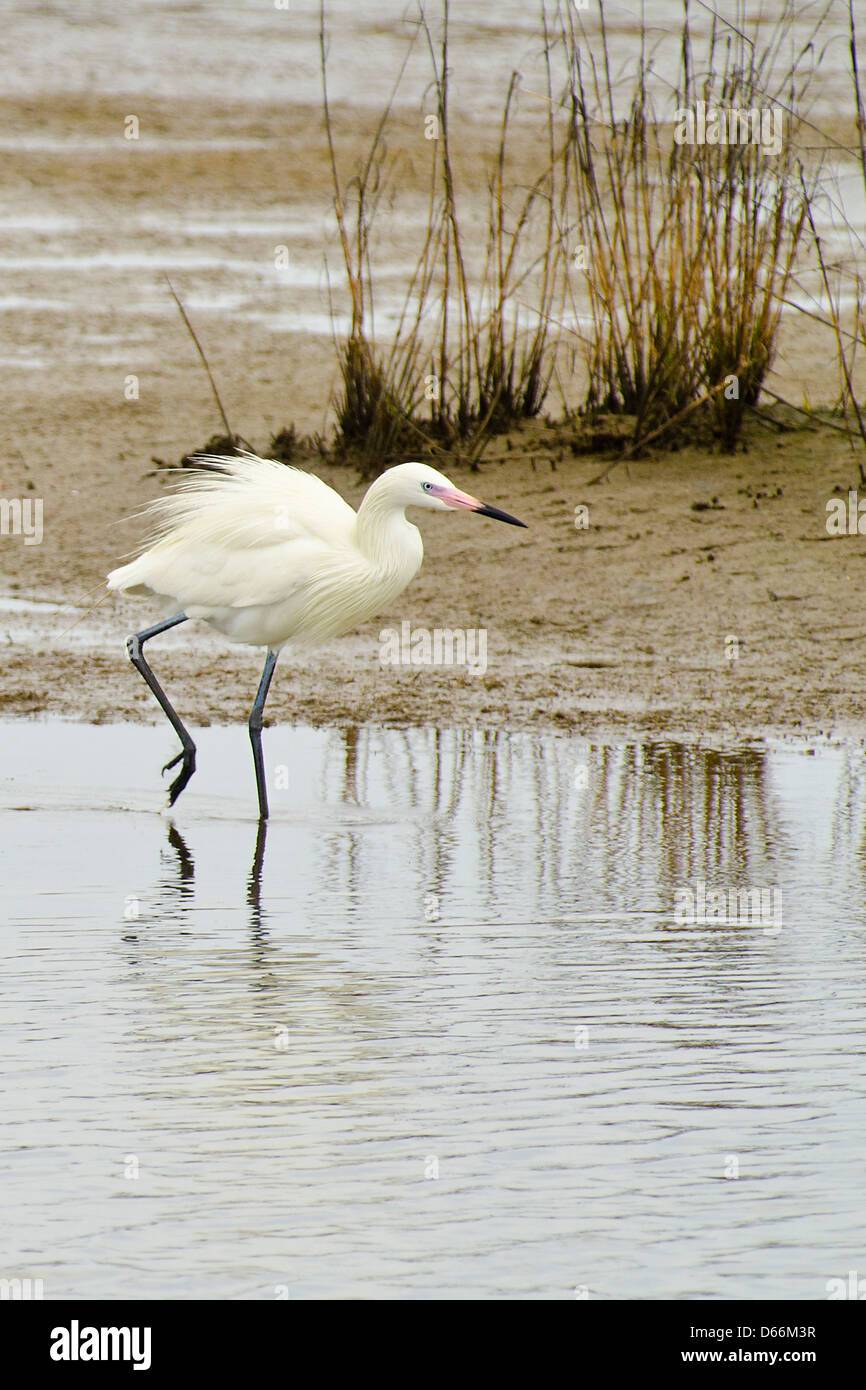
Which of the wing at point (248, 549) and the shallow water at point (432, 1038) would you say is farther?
the wing at point (248, 549)

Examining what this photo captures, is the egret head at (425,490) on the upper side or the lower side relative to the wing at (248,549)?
upper

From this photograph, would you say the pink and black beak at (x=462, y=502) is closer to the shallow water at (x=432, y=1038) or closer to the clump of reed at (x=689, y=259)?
the shallow water at (x=432, y=1038)

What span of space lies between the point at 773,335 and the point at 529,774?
444 centimetres

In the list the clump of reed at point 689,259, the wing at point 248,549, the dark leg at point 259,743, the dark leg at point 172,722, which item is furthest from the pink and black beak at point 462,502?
the clump of reed at point 689,259

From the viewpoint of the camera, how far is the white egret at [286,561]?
671cm

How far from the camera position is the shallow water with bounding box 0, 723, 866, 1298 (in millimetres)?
3222

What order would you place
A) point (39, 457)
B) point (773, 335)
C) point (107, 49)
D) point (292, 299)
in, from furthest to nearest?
point (107, 49), point (292, 299), point (39, 457), point (773, 335)

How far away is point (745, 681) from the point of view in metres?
7.94

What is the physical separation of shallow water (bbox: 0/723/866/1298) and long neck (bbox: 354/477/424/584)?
2.39 ft

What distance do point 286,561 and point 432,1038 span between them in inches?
114

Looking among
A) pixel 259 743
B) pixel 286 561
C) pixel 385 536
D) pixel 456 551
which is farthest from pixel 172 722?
pixel 456 551

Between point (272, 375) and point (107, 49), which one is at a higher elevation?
point (107, 49)
